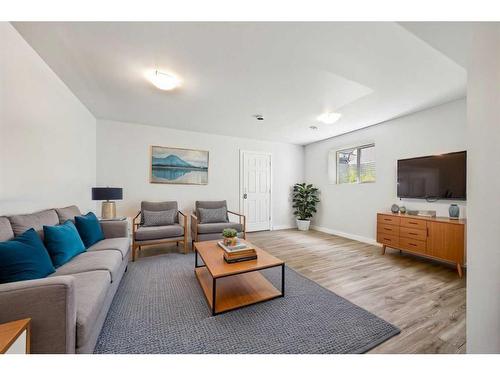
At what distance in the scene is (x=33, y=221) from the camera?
161cm

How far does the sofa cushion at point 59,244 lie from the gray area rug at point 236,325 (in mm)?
595

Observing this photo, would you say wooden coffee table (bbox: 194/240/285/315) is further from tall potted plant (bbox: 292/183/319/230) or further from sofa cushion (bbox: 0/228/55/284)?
tall potted plant (bbox: 292/183/319/230)

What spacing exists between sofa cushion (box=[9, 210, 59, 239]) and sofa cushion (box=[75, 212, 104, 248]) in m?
0.20

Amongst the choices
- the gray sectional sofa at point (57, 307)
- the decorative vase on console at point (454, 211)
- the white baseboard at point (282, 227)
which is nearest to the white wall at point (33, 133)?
the gray sectional sofa at point (57, 307)

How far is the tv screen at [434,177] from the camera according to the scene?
2658 millimetres

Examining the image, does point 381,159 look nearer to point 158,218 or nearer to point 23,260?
point 158,218

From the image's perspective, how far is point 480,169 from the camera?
1.05 m

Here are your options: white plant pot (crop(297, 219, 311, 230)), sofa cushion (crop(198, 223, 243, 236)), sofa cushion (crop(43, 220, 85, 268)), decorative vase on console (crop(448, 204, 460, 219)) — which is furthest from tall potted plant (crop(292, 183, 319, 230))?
sofa cushion (crop(43, 220, 85, 268))

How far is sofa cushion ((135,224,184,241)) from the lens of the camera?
9.53ft

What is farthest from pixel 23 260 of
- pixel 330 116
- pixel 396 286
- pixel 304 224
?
pixel 304 224

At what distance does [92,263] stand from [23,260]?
48cm

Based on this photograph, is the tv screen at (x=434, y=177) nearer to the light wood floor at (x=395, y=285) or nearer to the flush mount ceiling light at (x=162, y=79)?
the light wood floor at (x=395, y=285)
